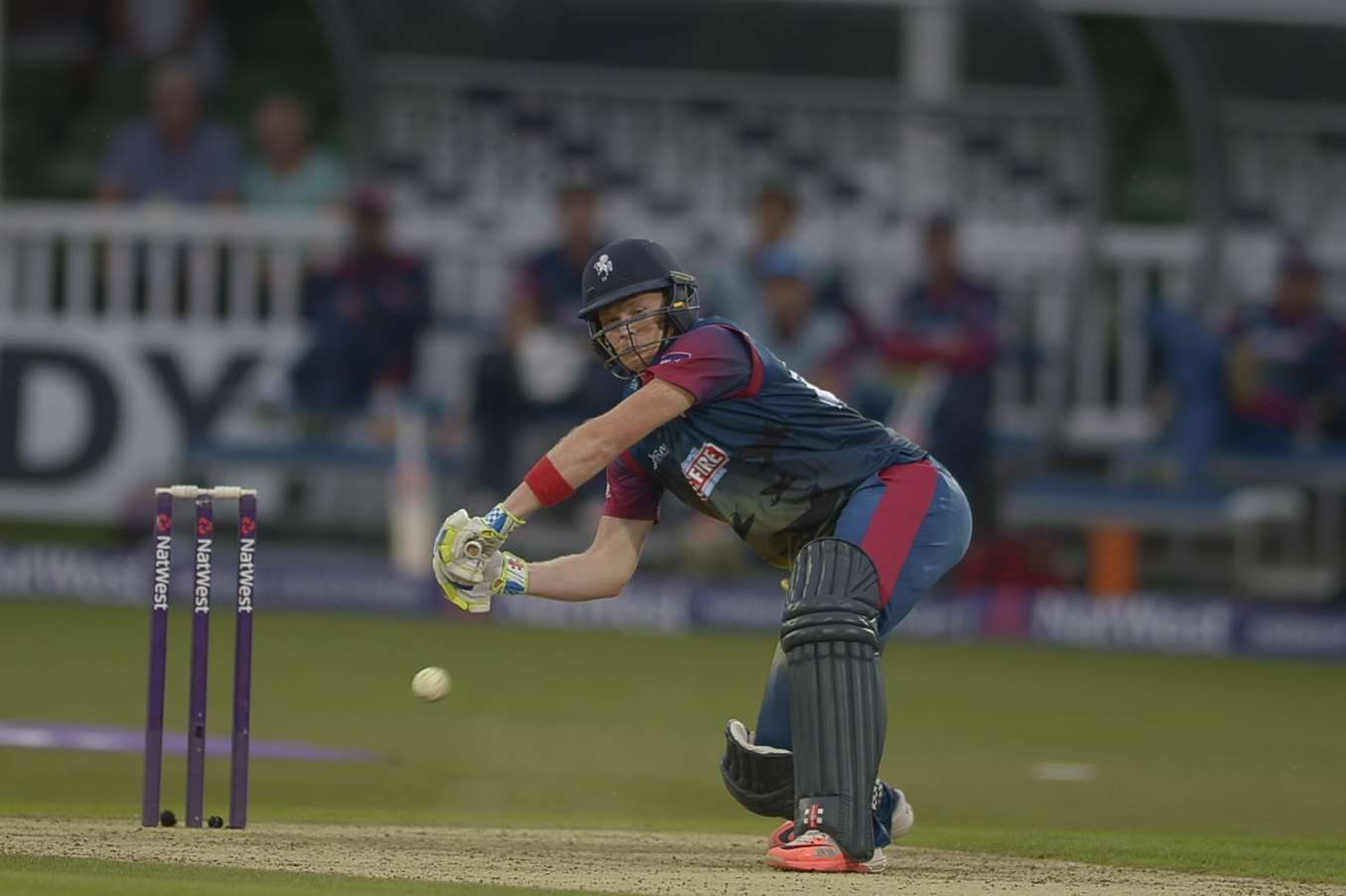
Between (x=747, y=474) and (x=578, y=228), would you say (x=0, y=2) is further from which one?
(x=747, y=474)

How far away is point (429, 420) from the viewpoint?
1380cm

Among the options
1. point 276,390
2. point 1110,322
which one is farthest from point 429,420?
point 1110,322

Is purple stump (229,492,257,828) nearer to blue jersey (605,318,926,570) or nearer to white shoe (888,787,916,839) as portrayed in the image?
blue jersey (605,318,926,570)

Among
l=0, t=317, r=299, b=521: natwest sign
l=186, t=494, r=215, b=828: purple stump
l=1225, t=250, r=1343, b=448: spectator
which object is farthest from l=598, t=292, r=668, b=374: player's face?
l=0, t=317, r=299, b=521: natwest sign

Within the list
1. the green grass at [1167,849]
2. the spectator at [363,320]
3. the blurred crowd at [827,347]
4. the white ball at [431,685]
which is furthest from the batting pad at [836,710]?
the spectator at [363,320]

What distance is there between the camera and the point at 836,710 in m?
5.70

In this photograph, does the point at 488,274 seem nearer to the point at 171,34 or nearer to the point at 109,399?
the point at 109,399

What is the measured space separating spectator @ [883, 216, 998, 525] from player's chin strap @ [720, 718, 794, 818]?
22.8 feet

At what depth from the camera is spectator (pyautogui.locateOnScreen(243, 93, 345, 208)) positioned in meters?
15.2

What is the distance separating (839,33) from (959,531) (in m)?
10.8

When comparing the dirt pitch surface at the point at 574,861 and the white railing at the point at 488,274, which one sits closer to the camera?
the dirt pitch surface at the point at 574,861

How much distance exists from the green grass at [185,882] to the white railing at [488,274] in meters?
8.74

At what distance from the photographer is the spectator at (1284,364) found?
13.2 metres

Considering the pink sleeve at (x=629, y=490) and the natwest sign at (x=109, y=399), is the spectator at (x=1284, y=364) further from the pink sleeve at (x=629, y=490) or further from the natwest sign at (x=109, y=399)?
the pink sleeve at (x=629, y=490)
